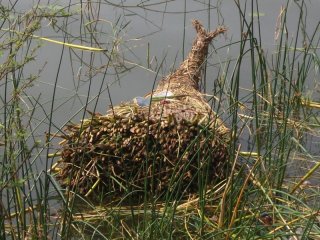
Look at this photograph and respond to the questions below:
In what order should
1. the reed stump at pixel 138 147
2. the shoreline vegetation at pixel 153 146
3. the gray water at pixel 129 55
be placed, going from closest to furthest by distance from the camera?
the shoreline vegetation at pixel 153 146, the reed stump at pixel 138 147, the gray water at pixel 129 55

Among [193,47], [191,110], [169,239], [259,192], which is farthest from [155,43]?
[169,239]

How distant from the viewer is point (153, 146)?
178 cm

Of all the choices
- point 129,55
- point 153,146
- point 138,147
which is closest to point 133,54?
point 129,55

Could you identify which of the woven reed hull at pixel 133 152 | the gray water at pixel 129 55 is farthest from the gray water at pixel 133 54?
the woven reed hull at pixel 133 152

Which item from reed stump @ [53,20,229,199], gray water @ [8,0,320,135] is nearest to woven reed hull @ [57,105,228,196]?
reed stump @ [53,20,229,199]

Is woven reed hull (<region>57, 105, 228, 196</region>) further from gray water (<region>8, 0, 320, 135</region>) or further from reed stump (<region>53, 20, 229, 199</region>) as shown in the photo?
gray water (<region>8, 0, 320, 135</region>)

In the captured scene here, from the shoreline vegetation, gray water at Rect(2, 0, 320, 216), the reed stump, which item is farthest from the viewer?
gray water at Rect(2, 0, 320, 216)

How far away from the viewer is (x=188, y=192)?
1897mm

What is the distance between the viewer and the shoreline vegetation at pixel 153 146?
1.20 metres

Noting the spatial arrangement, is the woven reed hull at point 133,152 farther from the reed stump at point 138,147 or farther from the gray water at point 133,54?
the gray water at point 133,54

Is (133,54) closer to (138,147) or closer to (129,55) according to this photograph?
(129,55)

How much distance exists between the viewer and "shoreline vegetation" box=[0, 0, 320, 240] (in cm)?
120

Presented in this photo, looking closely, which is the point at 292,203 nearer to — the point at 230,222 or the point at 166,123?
the point at 230,222

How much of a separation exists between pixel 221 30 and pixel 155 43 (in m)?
0.29
